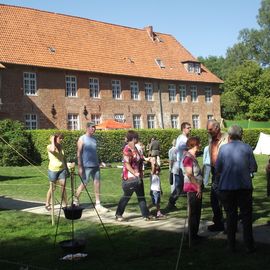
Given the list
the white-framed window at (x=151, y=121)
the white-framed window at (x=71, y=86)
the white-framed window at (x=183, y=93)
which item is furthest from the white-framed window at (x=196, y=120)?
the white-framed window at (x=71, y=86)

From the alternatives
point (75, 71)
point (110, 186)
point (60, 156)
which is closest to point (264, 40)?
point (75, 71)

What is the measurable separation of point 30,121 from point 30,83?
106 inches

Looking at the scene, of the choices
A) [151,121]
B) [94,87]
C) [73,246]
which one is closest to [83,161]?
[73,246]

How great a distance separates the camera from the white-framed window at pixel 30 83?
34.6 meters

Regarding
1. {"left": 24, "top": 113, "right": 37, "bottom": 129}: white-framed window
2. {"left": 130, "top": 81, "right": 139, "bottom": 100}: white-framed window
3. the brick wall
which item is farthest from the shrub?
{"left": 130, "top": 81, "right": 139, "bottom": 100}: white-framed window

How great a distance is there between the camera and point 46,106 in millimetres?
35656

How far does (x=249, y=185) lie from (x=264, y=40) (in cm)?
6110

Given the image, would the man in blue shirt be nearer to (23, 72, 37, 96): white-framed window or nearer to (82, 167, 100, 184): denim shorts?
(82, 167, 100, 184): denim shorts

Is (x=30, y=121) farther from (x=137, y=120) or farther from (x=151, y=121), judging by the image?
(x=151, y=121)

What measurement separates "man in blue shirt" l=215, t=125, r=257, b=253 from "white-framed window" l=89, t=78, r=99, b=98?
32.5m

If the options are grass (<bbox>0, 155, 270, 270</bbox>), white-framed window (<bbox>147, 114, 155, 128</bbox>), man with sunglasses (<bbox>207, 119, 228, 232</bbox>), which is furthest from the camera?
→ white-framed window (<bbox>147, 114, 155, 128</bbox>)

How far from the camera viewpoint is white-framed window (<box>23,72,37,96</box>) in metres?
34.6

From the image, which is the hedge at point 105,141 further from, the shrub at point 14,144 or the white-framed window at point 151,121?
the white-framed window at point 151,121

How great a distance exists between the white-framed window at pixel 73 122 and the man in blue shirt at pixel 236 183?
101ft
